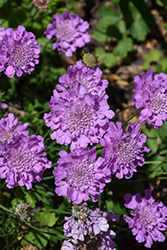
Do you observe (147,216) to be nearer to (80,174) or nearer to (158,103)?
(80,174)

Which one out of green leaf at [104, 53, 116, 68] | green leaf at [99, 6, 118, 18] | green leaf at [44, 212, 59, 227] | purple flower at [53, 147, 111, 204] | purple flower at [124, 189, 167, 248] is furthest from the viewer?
green leaf at [104, 53, 116, 68]

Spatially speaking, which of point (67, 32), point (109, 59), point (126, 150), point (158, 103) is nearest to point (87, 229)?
point (126, 150)

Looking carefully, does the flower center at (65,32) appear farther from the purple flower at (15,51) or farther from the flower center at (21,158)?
the flower center at (21,158)

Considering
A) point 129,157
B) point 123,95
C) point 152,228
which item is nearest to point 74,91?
point 129,157

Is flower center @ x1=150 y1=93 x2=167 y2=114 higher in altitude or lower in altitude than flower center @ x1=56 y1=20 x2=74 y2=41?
higher

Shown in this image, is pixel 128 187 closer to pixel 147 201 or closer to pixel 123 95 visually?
pixel 147 201

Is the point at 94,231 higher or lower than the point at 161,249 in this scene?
higher

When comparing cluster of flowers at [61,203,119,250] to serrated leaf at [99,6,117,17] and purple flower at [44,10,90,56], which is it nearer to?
purple flower at [44,10,90,56]

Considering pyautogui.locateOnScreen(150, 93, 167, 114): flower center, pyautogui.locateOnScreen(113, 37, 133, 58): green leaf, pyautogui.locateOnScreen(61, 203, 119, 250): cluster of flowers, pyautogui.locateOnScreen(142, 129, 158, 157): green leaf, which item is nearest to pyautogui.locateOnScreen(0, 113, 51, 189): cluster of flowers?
pyautogui.locateOnScreen(61, 203, 119, 250): cluster of flowers
